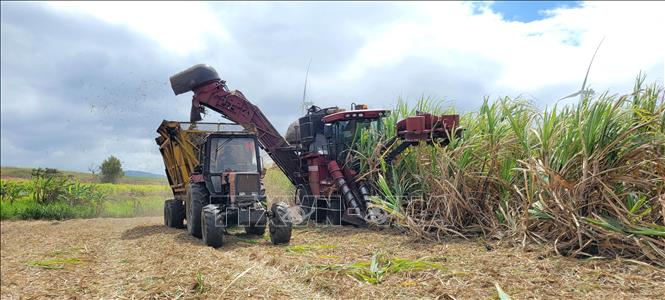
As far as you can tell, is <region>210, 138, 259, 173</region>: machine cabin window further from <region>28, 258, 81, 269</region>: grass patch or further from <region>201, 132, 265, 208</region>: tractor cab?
<region>28, 258, 81, 269</region>: grass patch

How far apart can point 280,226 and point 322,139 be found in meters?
3.42

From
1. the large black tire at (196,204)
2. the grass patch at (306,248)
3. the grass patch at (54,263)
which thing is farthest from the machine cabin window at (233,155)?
the grass patch at (54,263)

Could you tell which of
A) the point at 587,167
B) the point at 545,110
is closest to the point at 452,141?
the point at 545,110

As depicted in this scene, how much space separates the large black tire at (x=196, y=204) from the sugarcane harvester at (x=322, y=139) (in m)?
2.47

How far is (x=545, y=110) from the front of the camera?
5629 millimetres

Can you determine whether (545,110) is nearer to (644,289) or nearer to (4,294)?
→ (644,289)

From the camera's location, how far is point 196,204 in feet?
25.7

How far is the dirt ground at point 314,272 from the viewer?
380cm

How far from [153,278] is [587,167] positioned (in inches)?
187

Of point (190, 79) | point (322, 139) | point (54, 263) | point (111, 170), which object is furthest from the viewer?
point (111, 170)

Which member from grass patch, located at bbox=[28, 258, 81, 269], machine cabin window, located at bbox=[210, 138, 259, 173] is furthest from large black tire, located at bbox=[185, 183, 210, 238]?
grass patch, located at bbox=[28, 258, 81, 269]

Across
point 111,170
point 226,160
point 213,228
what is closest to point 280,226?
point 213,228

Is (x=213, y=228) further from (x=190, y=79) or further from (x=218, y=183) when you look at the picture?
(x=190, y=79)

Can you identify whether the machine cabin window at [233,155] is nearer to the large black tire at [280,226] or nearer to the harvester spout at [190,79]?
the large black tire at [280,226]
